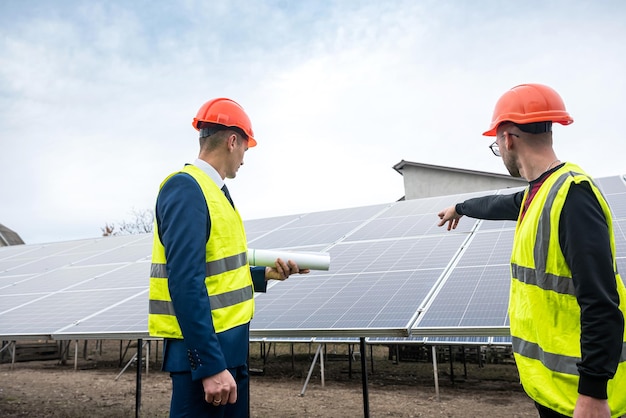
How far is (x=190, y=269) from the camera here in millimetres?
2412

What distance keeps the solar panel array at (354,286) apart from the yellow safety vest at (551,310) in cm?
166

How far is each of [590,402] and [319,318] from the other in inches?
126

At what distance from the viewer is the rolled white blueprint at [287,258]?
3271 mm

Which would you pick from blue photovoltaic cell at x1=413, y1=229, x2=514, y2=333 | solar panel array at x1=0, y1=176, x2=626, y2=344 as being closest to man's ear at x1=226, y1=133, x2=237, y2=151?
solar panel array at x1=0, y1=176, x2=626, y2=344

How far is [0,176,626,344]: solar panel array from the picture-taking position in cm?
454

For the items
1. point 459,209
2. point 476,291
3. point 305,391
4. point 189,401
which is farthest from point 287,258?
point 305,391

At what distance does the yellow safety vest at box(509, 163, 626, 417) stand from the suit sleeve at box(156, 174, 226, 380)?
1430 millimetres

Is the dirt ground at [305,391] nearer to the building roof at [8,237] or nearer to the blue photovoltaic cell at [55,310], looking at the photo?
the blue photovoltaic cell at [55,310]

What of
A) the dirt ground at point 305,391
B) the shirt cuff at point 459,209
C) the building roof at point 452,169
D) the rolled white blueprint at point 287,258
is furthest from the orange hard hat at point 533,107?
the building roof at point 452,169

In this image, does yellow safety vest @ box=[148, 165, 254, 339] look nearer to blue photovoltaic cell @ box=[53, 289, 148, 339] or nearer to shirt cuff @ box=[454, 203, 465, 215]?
shirt cuff @ box=[454, 203, 465, 215]

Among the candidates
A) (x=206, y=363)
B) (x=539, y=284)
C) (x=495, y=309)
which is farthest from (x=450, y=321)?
(x=206, y=363)

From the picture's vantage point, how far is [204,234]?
2.53 metres

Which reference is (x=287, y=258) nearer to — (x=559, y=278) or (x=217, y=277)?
(x=217, y=277)

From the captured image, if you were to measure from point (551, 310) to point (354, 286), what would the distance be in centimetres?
386
